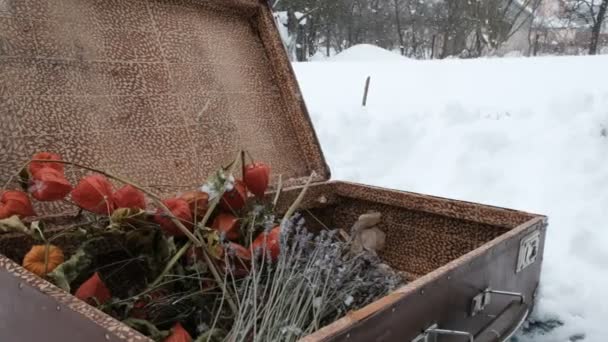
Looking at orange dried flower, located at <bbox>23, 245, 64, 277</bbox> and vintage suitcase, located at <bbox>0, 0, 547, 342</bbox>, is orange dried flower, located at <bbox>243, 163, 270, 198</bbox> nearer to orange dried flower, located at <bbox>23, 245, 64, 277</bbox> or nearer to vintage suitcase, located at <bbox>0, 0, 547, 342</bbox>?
vintage suitcase, located at <bbox>0, 0, 547, 342</bbox>

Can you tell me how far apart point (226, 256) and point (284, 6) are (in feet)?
60.5

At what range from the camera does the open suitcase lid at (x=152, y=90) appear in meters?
1.52

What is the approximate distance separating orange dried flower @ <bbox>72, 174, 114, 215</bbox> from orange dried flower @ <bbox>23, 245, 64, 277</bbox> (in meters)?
0.13

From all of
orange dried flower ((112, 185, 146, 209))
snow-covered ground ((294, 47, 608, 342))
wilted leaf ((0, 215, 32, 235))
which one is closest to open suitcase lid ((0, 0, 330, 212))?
wilted leaf ((0, 215, 32, 235))

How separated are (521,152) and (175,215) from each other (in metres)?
3.39

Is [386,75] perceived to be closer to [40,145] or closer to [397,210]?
[397,210]

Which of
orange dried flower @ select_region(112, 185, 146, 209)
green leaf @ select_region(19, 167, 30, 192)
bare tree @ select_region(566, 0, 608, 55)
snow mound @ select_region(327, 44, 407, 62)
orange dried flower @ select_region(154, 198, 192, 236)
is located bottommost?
orange dried flower @ select_region(154, 198, 192, 236)

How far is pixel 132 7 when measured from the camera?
185 centimetres

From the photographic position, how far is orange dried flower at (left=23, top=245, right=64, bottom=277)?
111cm

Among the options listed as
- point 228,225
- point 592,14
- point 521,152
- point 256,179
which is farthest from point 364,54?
point 228,225

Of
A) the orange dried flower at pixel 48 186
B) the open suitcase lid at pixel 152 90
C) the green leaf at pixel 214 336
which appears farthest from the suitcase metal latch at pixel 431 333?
the open suitcase lid at pixel 152 90

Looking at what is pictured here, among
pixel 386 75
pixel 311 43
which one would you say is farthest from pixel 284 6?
pixel 386 75

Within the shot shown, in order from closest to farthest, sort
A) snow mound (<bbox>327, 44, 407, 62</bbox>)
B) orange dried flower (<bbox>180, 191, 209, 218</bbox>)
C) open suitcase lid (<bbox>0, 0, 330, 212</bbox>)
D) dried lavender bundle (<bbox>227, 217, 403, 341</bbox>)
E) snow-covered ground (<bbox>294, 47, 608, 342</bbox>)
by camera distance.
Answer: dried lavender bundle (<bbox>227, 217, 403, 341</bbox>), orange dried flower (<bbox>180, 191, 209, 218</bbox>), open suitcase lid (<bbox>0, 0, 330, 212</bbox>), snow-covered ground (<bbox>294, 47, 608, 342</bbox>), snow mound (<bbox>327, 44, 407, 62</bbox>)

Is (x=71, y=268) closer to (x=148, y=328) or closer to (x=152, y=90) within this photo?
(x=148, y=328)
